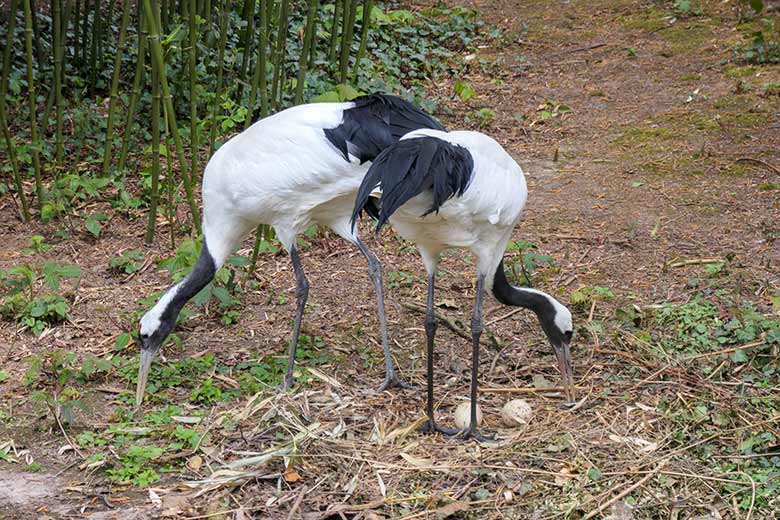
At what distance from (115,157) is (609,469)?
14.2 feet

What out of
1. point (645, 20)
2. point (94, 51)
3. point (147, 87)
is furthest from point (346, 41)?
point (645, 20)

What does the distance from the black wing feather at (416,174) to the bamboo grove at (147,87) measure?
5.96 ft

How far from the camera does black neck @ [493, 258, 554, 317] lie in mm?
4500

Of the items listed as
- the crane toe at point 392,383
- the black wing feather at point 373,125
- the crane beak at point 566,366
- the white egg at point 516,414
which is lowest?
the crane toe at point 392,383

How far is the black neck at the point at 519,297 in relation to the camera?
14.8ft

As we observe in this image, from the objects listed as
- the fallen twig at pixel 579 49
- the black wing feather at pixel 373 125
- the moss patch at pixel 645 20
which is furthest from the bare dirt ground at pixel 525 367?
the moss patch at pixel 645 20

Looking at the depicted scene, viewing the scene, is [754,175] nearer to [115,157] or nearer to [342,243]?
[342,243]

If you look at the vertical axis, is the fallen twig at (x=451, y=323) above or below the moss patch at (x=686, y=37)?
below

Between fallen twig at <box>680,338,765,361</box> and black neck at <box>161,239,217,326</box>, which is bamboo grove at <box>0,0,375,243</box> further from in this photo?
fallen twig at <box>680,338,765,361</box>

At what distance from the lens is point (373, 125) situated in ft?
15.0

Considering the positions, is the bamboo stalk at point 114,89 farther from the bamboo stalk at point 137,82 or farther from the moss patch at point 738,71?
the moss patch at point 738,71

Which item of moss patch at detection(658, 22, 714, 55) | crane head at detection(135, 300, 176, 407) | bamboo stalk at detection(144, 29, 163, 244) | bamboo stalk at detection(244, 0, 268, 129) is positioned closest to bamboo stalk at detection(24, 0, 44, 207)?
bamboo stalk at detection(144, 29, 163, 244)

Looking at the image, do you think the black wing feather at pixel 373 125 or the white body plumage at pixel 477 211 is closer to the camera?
the white body plumage at pixel 477 211

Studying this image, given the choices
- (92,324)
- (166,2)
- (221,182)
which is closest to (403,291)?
(221,182)
